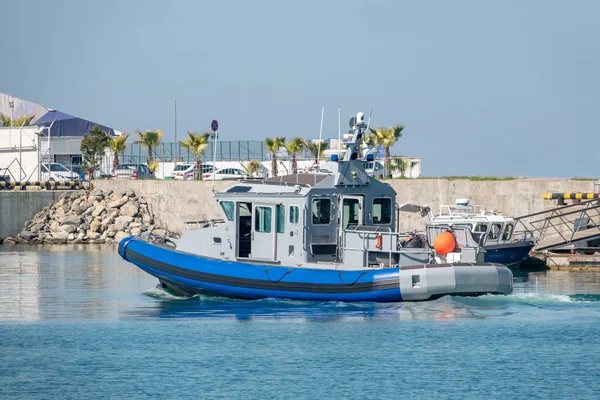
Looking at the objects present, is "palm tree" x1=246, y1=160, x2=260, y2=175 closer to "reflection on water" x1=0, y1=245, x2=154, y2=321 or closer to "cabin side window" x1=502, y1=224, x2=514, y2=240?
"reflection on water" x1=0, y1=245, x2=154, y2=321

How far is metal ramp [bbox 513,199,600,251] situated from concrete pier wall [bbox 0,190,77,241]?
24176 mm

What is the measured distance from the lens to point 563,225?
41.8m

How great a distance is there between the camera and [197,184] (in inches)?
2067

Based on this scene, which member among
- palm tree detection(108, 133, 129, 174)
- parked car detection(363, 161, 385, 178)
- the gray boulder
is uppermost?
palm tree detection(108, 133, 129, 174)

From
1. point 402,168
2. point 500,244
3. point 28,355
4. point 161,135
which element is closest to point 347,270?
point 28,355

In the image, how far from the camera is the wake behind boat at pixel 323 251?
89.2 ft

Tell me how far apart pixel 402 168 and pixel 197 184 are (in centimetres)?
924

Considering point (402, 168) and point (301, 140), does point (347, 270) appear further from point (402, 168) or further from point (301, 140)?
point (301, 140)

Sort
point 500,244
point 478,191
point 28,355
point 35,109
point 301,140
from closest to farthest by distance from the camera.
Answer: point 28,355, point 500,244, point 478,191, point 301,140, point 35,109

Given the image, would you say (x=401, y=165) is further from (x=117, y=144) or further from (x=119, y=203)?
(x=117, y=144)

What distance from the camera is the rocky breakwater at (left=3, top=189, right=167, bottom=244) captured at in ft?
176

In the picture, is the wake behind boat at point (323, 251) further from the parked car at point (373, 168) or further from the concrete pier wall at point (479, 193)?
A: the concrete pier wall at point (479, 193)

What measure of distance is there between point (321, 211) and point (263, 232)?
1.53 meters

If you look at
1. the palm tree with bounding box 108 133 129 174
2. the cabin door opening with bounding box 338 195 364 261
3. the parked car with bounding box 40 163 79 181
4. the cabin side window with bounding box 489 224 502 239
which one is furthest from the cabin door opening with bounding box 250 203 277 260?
the palm tree with bounding box 108 133 129 174
